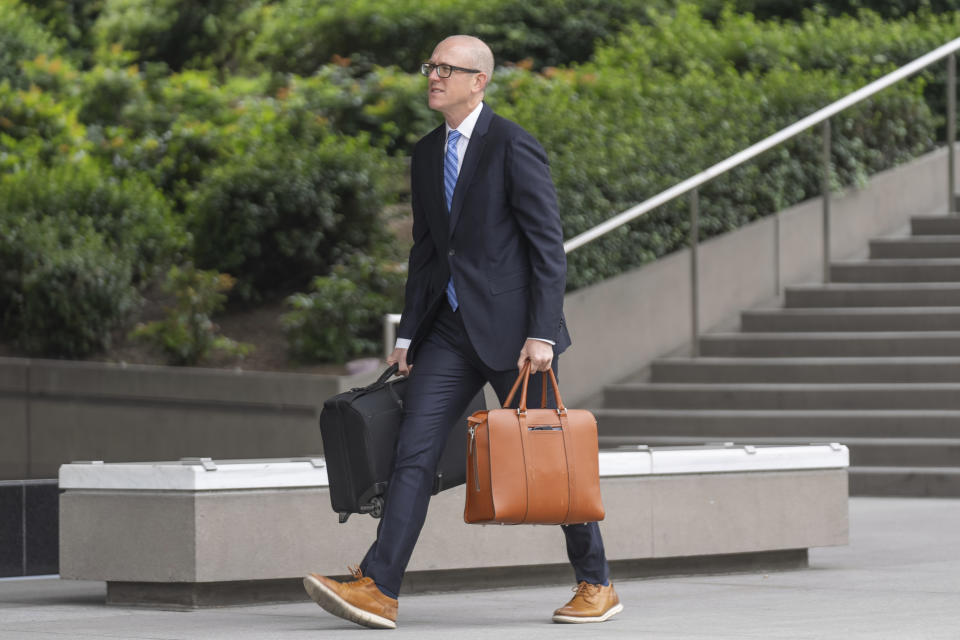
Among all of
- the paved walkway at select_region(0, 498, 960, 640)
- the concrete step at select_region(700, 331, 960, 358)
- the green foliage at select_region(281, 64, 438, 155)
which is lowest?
the paved walkway at select_region(0, 498, 960, 640)

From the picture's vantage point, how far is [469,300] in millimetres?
5539

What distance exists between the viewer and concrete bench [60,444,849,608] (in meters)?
5.97

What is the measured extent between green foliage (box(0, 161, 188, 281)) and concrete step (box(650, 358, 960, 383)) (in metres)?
3.78

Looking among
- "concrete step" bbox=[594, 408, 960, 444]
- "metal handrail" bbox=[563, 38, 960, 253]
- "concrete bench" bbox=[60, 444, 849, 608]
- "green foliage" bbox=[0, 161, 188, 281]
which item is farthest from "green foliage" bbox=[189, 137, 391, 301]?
"concrete bench" bbox=[60, 444, 849, 608]

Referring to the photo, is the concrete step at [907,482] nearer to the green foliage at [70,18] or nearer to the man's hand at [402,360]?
the man's hand at [402,360]

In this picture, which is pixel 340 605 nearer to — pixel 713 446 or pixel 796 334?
pixel 713 446

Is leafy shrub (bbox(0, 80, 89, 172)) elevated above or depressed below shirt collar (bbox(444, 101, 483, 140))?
above

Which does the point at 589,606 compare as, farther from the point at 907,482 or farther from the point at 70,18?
the point at 70,18

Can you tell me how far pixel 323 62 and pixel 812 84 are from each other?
7648 millimetres

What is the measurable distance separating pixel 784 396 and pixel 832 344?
787 millimetres

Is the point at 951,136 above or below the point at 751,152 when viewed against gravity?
above

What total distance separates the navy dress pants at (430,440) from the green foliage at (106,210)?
7.19 meters

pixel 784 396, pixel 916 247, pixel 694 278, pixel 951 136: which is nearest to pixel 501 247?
pixel 784 396

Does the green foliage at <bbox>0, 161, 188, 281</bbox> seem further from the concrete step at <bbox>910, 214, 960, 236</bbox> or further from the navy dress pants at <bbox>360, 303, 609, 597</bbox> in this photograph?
the navy dress pants at <bbox>360, 303, 609, 597</bbox>
